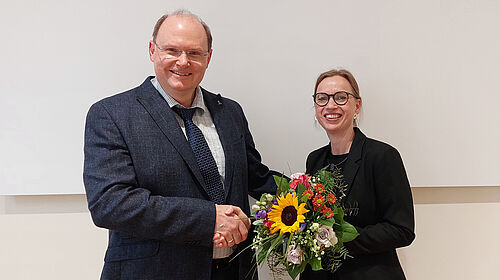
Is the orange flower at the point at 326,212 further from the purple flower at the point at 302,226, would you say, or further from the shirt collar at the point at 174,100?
the shirt collar at the point at 174,100

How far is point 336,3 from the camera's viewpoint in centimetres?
224

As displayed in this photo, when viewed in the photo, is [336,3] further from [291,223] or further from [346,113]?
[291,223]

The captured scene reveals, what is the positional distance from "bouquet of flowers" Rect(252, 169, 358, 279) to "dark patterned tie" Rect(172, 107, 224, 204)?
18cm

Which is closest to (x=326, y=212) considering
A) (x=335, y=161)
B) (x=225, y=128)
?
(x=335, y=161)

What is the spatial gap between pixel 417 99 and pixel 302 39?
663mm

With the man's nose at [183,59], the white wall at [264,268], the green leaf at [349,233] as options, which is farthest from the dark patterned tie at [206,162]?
the white wall at [264,268]

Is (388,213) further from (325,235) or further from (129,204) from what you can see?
(129,204)

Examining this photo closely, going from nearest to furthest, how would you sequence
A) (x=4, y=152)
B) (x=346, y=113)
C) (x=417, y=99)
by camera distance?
(x=346, y=113)
(x=4, y=152)
(x=417, y=99)

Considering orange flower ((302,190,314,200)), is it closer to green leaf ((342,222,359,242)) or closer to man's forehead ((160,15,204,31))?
green leaf ((342,222,359,242))

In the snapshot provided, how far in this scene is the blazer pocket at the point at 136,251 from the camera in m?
1.60

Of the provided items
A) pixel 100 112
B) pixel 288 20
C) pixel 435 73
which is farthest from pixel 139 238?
pixel 435 73

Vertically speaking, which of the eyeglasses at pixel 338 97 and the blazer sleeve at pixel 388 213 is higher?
the eyeglasses at pixel 338 97

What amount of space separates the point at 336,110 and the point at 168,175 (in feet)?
2.43

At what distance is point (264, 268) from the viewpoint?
2309mm
